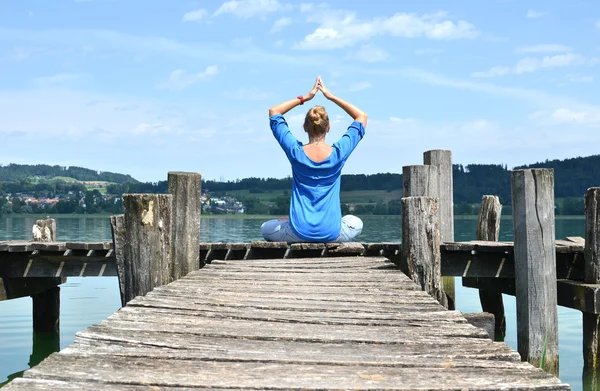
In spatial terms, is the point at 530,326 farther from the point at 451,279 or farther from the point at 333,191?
the point at 451,279

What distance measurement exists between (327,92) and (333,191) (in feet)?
4.49

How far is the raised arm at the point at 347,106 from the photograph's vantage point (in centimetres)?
903

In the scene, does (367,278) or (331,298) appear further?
(367,278)

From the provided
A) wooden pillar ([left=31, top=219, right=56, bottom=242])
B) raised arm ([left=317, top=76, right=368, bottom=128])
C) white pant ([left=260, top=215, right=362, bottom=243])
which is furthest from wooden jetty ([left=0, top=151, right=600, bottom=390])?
wooden pillar ([left=31, top=219, right=56, bottom=242])

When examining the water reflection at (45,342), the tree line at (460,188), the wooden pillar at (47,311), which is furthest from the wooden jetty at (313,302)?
the tree line at (460,188)

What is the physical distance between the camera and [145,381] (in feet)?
12.0

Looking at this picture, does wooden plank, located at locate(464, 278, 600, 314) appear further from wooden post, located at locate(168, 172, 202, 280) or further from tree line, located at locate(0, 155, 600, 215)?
tree line, located at locate(0, 155, 600, 215)

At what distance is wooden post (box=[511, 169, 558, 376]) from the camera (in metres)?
8.02

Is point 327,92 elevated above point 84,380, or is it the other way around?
point 327,92

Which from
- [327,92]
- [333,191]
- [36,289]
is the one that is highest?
[327,92]

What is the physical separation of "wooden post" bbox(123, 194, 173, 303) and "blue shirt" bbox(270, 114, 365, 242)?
2.19m

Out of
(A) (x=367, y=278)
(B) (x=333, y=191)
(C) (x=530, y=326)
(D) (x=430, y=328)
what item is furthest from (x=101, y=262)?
(D) (x=430, y=328)

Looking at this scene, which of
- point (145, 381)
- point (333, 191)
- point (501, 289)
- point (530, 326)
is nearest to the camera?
point (145, 381)

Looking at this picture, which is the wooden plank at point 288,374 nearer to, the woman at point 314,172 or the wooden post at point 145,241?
the wooden post at point 145,241
